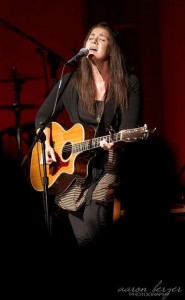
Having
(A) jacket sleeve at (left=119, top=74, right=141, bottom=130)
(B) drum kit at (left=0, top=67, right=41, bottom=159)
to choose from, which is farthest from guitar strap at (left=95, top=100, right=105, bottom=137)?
(B) drum kit at (left=0, top=67, right=41, bottom=159)

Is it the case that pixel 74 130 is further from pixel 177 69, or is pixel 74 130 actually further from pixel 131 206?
pixel 177 69

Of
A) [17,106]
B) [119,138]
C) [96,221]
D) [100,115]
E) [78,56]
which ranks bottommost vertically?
[96,221]

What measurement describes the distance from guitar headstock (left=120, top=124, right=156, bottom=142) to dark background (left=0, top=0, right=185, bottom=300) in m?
0.37

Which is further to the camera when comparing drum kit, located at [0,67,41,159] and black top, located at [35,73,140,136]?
drum kit, located at [0,67,41,159]

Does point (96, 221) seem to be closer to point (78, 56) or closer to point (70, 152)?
point (70, 152)

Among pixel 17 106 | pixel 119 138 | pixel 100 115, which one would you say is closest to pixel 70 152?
pixel 100 115

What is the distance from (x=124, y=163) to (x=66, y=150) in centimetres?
45

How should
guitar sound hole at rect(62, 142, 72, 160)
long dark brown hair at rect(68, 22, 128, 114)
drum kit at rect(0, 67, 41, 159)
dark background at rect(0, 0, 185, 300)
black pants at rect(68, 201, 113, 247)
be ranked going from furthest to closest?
drum kit at rect(0, 67, 41, 159)
guitar sound hole at rect(62, 142, 72, 160)
long dark brown hair at rect(68, 22, 128, 114)
black pants at rect(68, 201, 113, 247)
dark background at rect(0, 0, 185, 300)

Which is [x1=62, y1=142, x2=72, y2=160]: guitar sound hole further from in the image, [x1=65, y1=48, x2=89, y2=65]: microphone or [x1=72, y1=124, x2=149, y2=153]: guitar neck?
[x1=65, y1=48, x2=89, y2=65]: microphone

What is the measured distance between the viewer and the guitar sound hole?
3.22 metres

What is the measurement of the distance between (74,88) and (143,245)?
1.21 meters

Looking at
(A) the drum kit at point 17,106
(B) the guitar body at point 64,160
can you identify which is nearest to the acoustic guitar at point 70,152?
(B) the guitar body at point 64,160

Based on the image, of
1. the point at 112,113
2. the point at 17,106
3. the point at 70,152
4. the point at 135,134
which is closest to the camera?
the point at 135,134

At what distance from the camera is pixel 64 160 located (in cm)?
326
